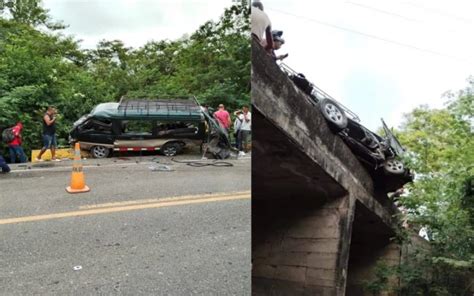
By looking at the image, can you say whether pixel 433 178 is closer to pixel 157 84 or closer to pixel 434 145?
pixel 434 145

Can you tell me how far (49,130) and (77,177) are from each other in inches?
3.9

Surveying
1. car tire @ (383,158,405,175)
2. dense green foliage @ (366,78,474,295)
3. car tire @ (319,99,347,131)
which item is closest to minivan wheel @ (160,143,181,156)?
car tire @ (319,99,347,131)

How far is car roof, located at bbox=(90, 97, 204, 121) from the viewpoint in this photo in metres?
0.68

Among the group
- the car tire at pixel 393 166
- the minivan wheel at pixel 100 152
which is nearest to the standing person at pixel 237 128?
the minivan wheel at pixel 100 152

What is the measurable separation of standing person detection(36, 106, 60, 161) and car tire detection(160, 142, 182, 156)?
18 centimetres

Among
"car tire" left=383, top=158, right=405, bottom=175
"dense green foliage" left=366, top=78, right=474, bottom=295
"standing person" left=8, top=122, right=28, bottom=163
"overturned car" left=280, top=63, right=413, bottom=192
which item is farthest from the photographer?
"dense green foliage" left=366, top=78, right=474, bottom=295

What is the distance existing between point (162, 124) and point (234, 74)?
170mm

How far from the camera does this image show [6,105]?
0.60 metres

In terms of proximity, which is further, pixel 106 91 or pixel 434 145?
pixel 434 145

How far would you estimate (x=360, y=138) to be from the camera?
1.82 m

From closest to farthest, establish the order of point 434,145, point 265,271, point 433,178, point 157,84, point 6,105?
point 6,105
point 157,84
point 265,271
point 433,178
point 434,145

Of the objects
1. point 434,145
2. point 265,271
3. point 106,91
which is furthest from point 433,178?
point 106,91

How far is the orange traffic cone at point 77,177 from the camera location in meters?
0.67

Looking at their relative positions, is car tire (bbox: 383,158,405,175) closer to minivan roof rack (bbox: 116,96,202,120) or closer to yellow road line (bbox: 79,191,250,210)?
yellow road line (bbox: 79,191,250,210)
